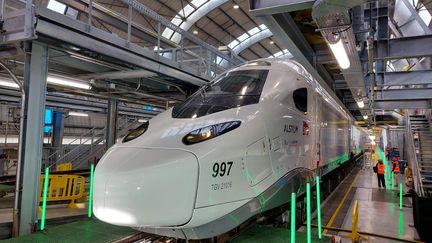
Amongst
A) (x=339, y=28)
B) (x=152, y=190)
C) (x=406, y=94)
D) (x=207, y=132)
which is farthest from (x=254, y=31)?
(x=152, y=190)

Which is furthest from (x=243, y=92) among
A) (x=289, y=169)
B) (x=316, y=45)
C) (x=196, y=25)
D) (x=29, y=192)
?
(x=196, y=25)

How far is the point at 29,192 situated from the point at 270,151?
151 inches

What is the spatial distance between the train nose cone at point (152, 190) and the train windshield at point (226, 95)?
879 millimetres

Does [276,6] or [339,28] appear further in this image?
[339,28]

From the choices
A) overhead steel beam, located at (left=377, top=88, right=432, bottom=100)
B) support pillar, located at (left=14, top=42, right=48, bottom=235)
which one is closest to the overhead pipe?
support pillar, located at (left=14, top=42, right=48, bottom=235)

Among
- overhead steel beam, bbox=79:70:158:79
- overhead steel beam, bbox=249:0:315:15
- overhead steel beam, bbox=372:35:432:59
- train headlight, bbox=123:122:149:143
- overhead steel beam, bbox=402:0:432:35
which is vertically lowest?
train headlight, bbox=123:122:149:143

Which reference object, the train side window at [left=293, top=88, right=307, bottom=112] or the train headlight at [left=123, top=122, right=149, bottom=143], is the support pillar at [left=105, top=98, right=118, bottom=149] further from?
the train side window at [left=293, top=88, right=307, bottom=112]

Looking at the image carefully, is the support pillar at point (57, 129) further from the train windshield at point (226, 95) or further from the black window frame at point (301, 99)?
the black window frame at point (301, 99)

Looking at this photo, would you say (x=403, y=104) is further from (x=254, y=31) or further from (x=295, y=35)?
(x=254, y=31)

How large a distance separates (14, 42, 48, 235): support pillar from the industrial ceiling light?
4.72 meters

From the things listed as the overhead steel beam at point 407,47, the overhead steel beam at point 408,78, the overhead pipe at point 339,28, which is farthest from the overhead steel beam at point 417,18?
the overhead pipe at point 339,28

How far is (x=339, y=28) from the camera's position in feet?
15.5

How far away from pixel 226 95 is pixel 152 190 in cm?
177

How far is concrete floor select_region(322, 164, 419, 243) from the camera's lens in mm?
6625
